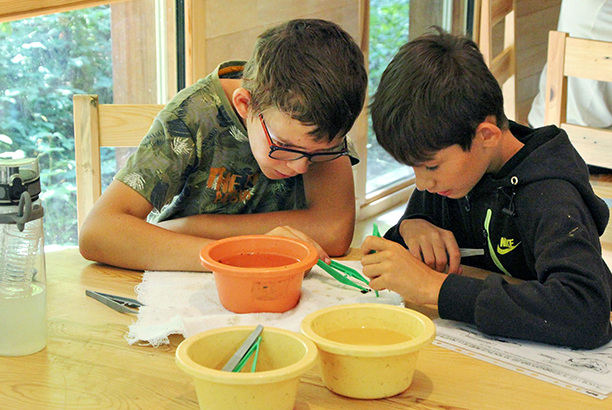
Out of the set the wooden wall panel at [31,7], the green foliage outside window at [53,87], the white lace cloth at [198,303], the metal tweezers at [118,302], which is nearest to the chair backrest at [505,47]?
the green foliage outside window at [53,87]

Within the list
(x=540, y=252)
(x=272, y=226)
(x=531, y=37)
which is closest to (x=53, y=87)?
(x=272, y=226)

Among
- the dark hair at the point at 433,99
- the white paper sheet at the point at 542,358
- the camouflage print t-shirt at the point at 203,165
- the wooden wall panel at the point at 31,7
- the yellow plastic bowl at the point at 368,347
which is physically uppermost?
the wooden wall panel at the point at 31,7

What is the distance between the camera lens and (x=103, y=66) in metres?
2.18

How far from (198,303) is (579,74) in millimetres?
1821

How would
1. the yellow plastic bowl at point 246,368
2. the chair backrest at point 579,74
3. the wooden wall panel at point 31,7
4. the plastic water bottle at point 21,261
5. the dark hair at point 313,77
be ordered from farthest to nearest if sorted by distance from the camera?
1. the chair backrest at point 579,74
2. the wooden wall panel at point 31,7
3. the dark hair at point 313,77
4. the plastic water bottle at point 21,261
5. the yellow plastic bowl at point 246,368

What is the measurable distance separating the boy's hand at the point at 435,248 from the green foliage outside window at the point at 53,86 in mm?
1361

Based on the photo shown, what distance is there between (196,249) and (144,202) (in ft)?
0.62

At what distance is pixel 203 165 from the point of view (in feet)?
4.75

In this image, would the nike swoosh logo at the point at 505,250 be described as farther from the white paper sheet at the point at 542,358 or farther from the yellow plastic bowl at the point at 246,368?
the yellow plastic bowl at the point at 246,368

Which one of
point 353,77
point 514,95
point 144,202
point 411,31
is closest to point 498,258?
point 353,77

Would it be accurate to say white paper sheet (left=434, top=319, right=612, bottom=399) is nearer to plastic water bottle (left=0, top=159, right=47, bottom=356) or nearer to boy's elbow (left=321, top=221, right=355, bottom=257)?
boy's elbow (left=321, top=221, right=355, bottom=257)

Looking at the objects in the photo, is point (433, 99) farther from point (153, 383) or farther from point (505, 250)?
Answer: point (153, 383)

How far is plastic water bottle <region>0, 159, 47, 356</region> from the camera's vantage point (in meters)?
0.82

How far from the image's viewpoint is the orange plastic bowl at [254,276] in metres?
0.97
